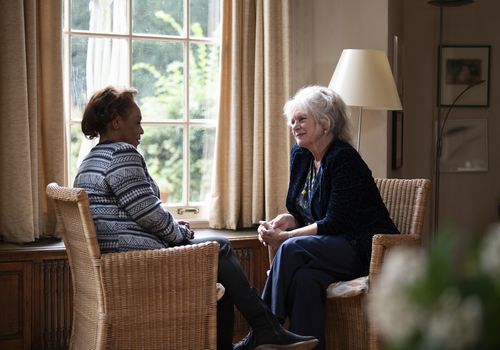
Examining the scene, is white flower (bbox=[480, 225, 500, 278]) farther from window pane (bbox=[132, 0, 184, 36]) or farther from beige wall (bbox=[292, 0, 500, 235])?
beige wall (bbox=[292, 0, 500, 235])

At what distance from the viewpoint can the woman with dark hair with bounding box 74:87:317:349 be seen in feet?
8.98

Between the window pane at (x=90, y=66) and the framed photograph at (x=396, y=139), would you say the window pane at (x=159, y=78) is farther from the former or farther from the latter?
the framed photograph at (x=396, y=139)

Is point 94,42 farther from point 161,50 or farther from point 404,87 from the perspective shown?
point 404,87

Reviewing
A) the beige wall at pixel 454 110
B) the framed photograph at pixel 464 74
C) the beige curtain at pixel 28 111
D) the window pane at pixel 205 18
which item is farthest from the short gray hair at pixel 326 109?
the framed photograph at pixel 464 74

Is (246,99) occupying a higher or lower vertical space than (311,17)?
lower

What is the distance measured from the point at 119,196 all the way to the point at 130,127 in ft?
1.09

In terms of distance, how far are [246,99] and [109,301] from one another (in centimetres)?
175

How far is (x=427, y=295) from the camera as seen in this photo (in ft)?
Answer: 1.80

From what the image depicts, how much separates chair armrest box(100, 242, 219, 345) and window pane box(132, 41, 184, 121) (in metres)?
1.53

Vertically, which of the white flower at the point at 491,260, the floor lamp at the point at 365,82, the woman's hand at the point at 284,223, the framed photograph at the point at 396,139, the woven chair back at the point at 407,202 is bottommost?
the woman's hand at the point at 284,223

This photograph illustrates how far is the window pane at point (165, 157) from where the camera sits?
409 centimetres

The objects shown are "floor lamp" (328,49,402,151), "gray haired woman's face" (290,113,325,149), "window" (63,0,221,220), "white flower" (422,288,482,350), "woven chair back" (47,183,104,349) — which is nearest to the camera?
"white flower" (422,288,482,350)

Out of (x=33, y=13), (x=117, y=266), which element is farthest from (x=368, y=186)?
(x=33, y=13)

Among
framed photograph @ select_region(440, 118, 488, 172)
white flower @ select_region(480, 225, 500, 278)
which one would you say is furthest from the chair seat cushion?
framed photograph @ select_region(440, 118, 488, 172)
